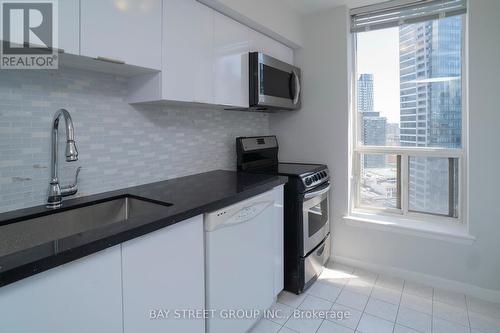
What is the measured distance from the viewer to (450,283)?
2.22m

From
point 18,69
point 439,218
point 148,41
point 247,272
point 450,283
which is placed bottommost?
point 450,283

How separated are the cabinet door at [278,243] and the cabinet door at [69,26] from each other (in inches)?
53.3

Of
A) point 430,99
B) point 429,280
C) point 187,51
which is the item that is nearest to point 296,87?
point 430,99

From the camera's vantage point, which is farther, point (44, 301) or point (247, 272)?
point (247, 272)

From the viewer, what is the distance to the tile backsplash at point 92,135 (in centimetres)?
122

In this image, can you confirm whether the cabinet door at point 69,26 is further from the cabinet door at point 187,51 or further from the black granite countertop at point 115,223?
the black granite countertop at point 115,223

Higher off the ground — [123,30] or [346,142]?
[123,30]

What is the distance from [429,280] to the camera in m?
2.29

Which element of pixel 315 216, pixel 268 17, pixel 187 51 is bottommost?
pixel 315 216

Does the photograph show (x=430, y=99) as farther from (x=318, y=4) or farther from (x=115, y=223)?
(x=115, y=223)

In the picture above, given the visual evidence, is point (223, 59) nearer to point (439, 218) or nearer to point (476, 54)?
point (476, 54)

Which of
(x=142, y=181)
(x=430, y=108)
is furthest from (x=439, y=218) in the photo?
(x=142, y=181)

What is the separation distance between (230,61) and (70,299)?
1.63m

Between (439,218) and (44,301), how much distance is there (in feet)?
8.91
